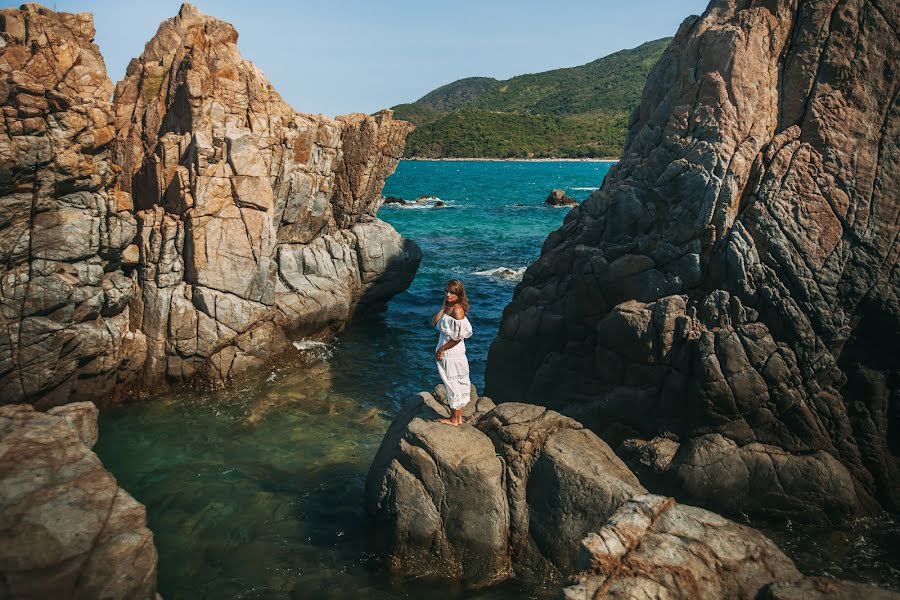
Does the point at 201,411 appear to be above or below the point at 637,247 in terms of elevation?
below

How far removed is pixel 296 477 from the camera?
12.7 metres

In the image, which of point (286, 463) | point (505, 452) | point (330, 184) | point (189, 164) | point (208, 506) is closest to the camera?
point (505, 452)

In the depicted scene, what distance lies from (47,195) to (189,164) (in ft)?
13.4

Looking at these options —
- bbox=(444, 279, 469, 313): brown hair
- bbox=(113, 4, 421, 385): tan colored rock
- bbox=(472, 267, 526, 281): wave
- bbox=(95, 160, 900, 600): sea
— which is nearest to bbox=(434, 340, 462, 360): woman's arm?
bbox=(444, 279, 469, 313): brown hair

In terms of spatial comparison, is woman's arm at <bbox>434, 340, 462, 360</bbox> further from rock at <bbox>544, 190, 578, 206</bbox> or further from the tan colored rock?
rock at <bbox>544, 190, 578, 206</bbox>

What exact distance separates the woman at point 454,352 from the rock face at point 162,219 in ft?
30.7

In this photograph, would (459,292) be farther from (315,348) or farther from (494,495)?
(315,348)

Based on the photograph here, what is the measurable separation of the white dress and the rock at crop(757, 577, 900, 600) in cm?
543

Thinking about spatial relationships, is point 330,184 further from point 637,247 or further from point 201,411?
point 637,247

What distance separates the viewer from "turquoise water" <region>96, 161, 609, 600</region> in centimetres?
948

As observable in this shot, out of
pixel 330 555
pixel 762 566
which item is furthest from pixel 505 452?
pixel 762 566

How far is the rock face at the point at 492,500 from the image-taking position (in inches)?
353

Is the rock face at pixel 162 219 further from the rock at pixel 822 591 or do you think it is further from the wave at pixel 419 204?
the wave at pixel 419 204

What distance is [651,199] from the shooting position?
45.9 ft
